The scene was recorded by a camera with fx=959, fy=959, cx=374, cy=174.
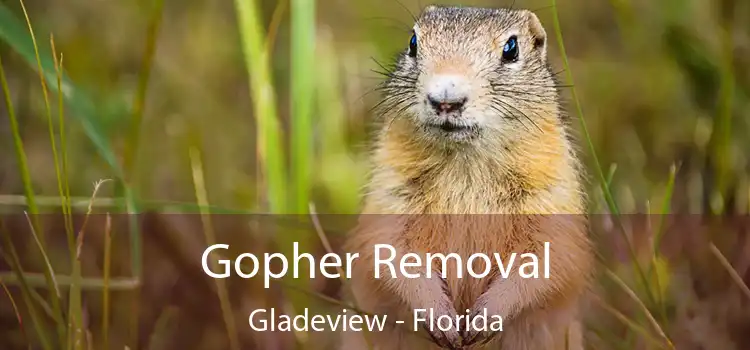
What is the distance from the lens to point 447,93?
4.68 ft

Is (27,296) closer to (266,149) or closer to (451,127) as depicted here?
(266,149)

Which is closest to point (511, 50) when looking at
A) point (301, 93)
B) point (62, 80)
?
point (301, 93)

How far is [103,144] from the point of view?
66.4 inches

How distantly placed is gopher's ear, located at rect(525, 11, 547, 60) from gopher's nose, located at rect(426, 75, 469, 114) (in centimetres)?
24

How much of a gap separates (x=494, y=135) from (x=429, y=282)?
0.27 metres

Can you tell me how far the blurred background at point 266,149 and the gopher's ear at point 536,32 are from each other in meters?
0.07

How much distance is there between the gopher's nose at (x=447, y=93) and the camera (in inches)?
56.2

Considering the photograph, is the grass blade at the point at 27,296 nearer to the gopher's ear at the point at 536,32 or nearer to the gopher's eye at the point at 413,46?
the gopher's eye at the point at 413,46

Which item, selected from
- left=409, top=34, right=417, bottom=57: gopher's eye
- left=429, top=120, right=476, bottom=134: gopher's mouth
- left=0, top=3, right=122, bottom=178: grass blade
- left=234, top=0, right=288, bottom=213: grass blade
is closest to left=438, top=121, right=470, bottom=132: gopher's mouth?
left=429, top=120, right=476, bottom=134: gopher's mouth

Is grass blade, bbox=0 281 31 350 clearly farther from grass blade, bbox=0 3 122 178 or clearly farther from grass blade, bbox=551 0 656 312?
grass blade, bbox=551 0 656 312

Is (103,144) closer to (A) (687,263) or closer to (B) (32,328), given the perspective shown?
(B) (32,328)

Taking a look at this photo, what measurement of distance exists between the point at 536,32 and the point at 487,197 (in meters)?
0.30

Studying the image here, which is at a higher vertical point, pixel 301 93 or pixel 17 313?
pixel 301 93

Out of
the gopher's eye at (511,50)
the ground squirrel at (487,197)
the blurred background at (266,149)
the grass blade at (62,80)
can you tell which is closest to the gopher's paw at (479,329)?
the ground squirrel at (487,197)
